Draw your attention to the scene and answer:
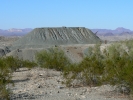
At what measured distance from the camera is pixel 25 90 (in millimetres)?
16703

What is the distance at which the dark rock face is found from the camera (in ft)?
314

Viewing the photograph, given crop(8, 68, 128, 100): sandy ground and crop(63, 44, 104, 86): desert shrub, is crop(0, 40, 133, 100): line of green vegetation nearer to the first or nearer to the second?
crop(63, 44, 104, 86): desert shrub

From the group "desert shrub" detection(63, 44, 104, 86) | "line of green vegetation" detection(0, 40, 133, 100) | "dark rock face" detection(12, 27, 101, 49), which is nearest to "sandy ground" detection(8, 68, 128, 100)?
"line of green vegetation" detection(0, 40, 133, 100)

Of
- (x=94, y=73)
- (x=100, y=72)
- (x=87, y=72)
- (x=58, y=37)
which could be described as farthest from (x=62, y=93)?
(x=58, y=37)

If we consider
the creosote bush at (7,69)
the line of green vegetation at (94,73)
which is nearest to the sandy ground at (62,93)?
the line of green vegetation at (94,73)

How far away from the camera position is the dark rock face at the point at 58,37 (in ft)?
314

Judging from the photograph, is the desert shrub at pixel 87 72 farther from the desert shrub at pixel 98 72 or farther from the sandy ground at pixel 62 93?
the sandy ground at pixel 62 93

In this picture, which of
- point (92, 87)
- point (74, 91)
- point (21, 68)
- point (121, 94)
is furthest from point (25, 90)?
point (21, 68)

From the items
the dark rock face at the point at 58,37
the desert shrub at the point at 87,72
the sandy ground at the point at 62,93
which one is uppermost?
the desert shrub at the point at 87,72

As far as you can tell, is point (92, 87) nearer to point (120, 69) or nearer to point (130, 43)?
point (120, 69)

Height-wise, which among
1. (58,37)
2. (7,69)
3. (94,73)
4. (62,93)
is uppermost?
→ (7,69)

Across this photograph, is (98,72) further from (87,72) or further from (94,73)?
(87,72)

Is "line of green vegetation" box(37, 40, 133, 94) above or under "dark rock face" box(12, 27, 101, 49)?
above

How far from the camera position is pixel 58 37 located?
99.4 m
